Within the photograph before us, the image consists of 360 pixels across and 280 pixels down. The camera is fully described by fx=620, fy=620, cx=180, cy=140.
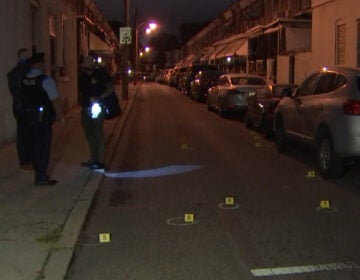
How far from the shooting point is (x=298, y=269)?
18.1 feet

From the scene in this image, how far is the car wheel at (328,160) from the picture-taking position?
944 centimetres

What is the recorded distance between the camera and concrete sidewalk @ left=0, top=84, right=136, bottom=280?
5473 mm

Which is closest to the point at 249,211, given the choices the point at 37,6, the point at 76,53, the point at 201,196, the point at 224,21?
the point at 201,196

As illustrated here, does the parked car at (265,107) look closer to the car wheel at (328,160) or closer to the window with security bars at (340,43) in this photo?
the car wheel at (328,160)

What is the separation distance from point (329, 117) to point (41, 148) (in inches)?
173

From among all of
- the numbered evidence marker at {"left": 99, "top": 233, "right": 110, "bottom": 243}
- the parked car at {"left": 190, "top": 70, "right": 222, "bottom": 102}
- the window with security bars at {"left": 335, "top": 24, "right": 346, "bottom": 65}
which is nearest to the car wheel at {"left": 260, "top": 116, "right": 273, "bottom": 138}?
the window with security bars at {"left": 335, "top": 24, "right": 346, "bottom": 65}

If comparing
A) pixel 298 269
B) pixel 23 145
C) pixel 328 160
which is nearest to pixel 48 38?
pixel 23 145

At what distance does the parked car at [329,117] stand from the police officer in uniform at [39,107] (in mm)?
4140

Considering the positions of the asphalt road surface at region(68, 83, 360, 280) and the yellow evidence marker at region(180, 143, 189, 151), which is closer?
the asphalt road surface at region(68, 83, 360, 280)

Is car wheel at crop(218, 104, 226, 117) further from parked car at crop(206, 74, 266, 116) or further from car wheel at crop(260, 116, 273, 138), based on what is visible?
car wheel at crop(260, 116, 273, 138)

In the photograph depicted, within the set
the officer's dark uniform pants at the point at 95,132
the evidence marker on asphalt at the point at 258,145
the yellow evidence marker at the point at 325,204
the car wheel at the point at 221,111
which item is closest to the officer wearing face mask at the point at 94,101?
the officer's dark uniform pants at the point at 95,132

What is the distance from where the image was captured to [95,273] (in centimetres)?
548

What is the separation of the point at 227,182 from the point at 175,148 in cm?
412

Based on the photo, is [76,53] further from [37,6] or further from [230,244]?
[230,244]
